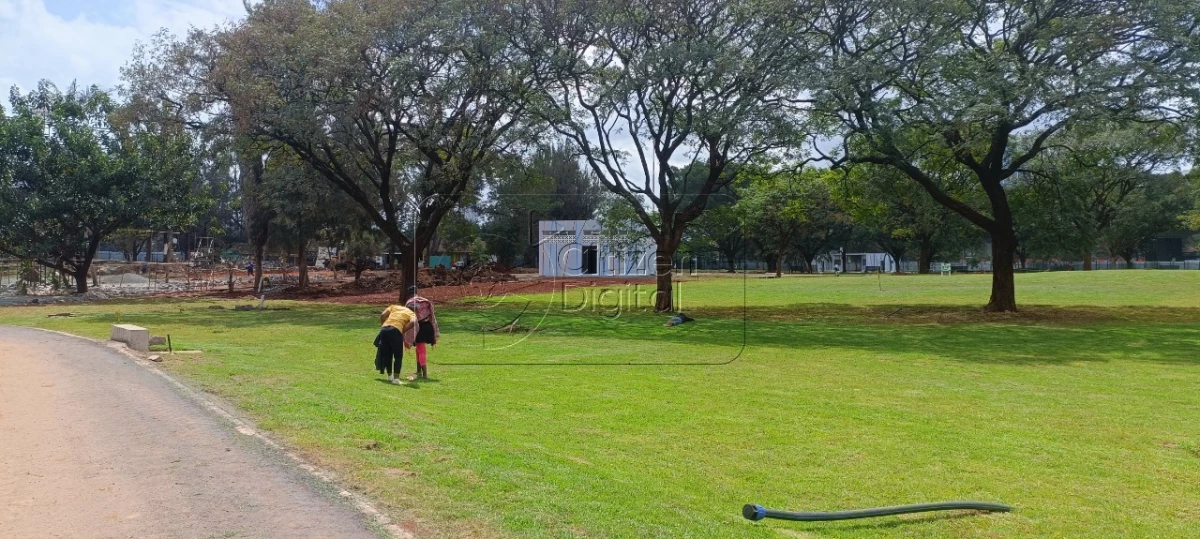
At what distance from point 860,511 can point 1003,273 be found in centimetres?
2505

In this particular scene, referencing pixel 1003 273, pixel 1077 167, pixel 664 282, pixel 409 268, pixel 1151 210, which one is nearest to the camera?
pixel 1003 273

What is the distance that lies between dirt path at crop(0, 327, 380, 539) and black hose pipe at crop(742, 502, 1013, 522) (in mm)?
2670

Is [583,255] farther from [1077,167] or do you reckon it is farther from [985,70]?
[985,70]

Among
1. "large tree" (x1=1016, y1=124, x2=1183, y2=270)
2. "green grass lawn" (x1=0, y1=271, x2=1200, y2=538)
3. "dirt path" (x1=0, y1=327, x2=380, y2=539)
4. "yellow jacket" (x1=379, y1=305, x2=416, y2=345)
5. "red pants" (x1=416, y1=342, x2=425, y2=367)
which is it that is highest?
"large tree" (x1=1016, y1=124, x2=1183, y2=270)

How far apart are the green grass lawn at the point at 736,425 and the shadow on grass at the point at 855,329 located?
0.69ft

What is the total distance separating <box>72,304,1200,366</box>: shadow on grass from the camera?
18.0m

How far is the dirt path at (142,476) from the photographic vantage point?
5.34 m

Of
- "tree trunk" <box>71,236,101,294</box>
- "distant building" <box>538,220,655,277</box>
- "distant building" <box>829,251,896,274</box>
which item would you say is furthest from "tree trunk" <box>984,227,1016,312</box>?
"distant building" <box>829,251,896,274</box>

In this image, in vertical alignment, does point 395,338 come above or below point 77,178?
below

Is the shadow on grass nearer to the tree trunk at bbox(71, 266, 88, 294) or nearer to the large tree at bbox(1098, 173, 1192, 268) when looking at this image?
the tree trunk at bbox(71, 266, 88, 294)

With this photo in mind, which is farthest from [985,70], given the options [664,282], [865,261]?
[865,261]

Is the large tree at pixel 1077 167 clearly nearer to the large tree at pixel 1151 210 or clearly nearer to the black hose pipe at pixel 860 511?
the black hose pipe at pixel 860 511

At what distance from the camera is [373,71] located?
26.7 meters

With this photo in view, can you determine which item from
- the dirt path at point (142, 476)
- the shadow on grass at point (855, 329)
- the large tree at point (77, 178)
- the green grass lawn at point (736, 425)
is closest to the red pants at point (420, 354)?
the green grass lawn at point (736, 425)
